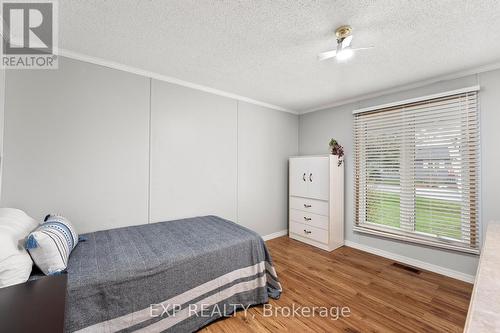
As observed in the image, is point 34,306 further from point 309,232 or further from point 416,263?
point 416,263

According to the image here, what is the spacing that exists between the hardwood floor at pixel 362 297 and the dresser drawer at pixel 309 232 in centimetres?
33

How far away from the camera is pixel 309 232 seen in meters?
3.58

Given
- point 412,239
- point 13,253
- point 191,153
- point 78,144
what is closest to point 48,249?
point 13,253

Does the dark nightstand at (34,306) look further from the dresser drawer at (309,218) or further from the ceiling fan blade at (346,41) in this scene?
the dresser drawer at (309,218)

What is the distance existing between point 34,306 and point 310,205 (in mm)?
3338

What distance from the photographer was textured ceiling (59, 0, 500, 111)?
1.51 metres

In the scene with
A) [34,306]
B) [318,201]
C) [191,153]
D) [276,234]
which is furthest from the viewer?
[276,234]

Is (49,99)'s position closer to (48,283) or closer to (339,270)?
(48,283)

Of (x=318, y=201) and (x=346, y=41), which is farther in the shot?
(x=318, y=201)

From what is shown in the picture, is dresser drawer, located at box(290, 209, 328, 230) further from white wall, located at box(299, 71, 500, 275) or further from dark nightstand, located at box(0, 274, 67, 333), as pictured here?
dark nightstand, located at box(0, 274, 67, 333)

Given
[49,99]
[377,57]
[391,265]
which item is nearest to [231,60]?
[377,57]

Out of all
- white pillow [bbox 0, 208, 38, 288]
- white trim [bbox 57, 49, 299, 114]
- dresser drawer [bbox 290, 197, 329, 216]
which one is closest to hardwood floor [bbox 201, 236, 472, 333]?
dresser drawer [bbox 290, 197, 329, 216]

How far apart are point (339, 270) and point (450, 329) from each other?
109cm

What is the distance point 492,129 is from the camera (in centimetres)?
234
